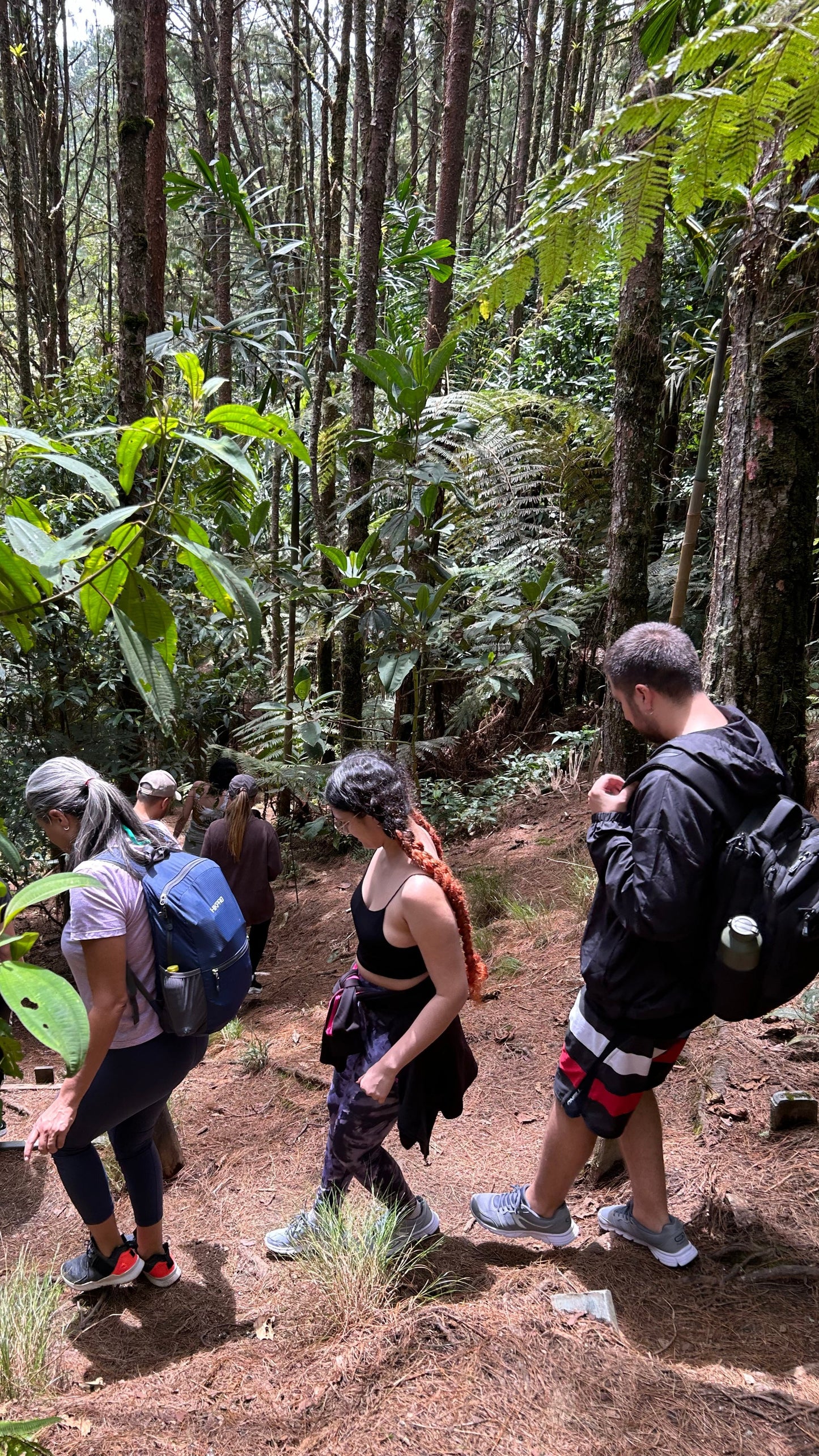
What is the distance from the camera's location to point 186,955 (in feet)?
8.89

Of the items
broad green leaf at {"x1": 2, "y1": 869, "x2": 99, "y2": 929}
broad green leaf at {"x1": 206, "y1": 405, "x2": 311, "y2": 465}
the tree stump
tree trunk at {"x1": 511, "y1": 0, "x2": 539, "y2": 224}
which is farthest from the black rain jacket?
tree trunk at {"x1": 511, "y1": 0, "x2": 539, "y2": 224}

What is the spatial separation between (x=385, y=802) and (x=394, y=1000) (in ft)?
1.96

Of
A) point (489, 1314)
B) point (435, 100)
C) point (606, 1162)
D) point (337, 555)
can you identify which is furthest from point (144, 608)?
point (435, 100)

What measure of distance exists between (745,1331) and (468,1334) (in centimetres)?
70

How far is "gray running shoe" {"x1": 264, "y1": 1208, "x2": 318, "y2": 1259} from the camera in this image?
2902mm

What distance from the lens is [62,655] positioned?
698 cm

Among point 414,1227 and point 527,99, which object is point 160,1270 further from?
point 527,99

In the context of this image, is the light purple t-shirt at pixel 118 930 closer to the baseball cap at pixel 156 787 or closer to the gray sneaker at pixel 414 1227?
the gray sneaker at pixel 414 1227

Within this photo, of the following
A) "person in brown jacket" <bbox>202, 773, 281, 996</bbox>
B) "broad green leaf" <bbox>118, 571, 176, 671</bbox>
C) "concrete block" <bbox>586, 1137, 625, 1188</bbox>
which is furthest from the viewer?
"person in brown jacket" <bbox>202, 773, 281, 996</bbox>

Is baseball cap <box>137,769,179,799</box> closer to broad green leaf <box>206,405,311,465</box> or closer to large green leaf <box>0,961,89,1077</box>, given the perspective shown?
broad green leaf <box>206,405,311,465</box>

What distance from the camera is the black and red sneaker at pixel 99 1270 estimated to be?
300 centimetres

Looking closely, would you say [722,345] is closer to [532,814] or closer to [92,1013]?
[92,1013]

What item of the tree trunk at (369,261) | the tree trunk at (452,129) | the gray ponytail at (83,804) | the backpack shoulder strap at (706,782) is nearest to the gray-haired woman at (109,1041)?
the gray ponytail at (83,804)

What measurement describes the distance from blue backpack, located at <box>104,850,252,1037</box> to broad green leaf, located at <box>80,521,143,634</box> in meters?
1.48
